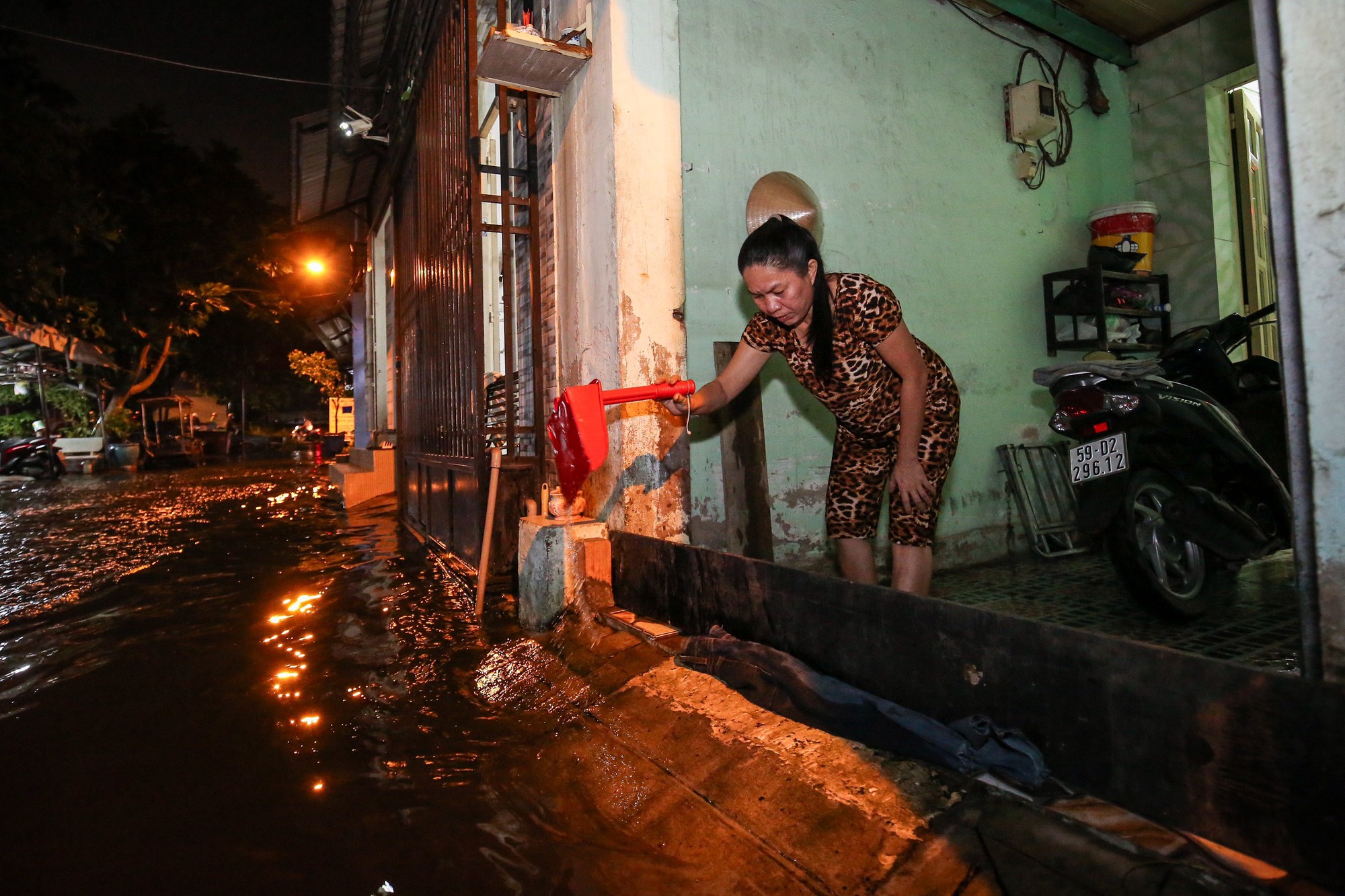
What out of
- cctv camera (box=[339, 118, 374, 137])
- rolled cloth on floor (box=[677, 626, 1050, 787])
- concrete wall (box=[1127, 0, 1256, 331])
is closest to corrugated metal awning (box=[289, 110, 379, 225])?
cctv camera (box=[339, 118, 374, 137])

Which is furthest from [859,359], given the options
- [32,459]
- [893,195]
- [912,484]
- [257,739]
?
[32,459]

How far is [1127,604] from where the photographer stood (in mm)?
3902

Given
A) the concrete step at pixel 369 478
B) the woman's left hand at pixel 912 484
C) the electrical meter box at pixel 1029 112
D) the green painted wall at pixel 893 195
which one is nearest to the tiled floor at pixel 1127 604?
the green painted wall at pixel 893 195

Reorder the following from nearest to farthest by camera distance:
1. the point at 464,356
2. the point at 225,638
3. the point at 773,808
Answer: the point at 773,808, the point at 225,638, the point at 464,356

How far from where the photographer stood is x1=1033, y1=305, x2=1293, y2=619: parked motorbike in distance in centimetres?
320

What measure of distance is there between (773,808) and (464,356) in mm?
3970

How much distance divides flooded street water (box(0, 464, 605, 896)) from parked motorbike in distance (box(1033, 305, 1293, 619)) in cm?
285

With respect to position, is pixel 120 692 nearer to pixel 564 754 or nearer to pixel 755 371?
pixel 564 754

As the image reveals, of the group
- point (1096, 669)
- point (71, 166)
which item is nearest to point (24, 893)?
point (1096, 669)

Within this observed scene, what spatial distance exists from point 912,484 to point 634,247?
1820 millimetres

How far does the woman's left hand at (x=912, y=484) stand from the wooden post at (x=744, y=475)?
109cm

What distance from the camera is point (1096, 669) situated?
1657mm

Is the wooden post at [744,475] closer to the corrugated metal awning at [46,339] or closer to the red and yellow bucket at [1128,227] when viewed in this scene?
the red and yellow bucket at [1128,227]

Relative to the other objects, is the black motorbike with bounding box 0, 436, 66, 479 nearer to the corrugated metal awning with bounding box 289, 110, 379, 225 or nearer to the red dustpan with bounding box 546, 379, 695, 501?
the corrugated metal awning with bounding box 289, 110, 379, 225
